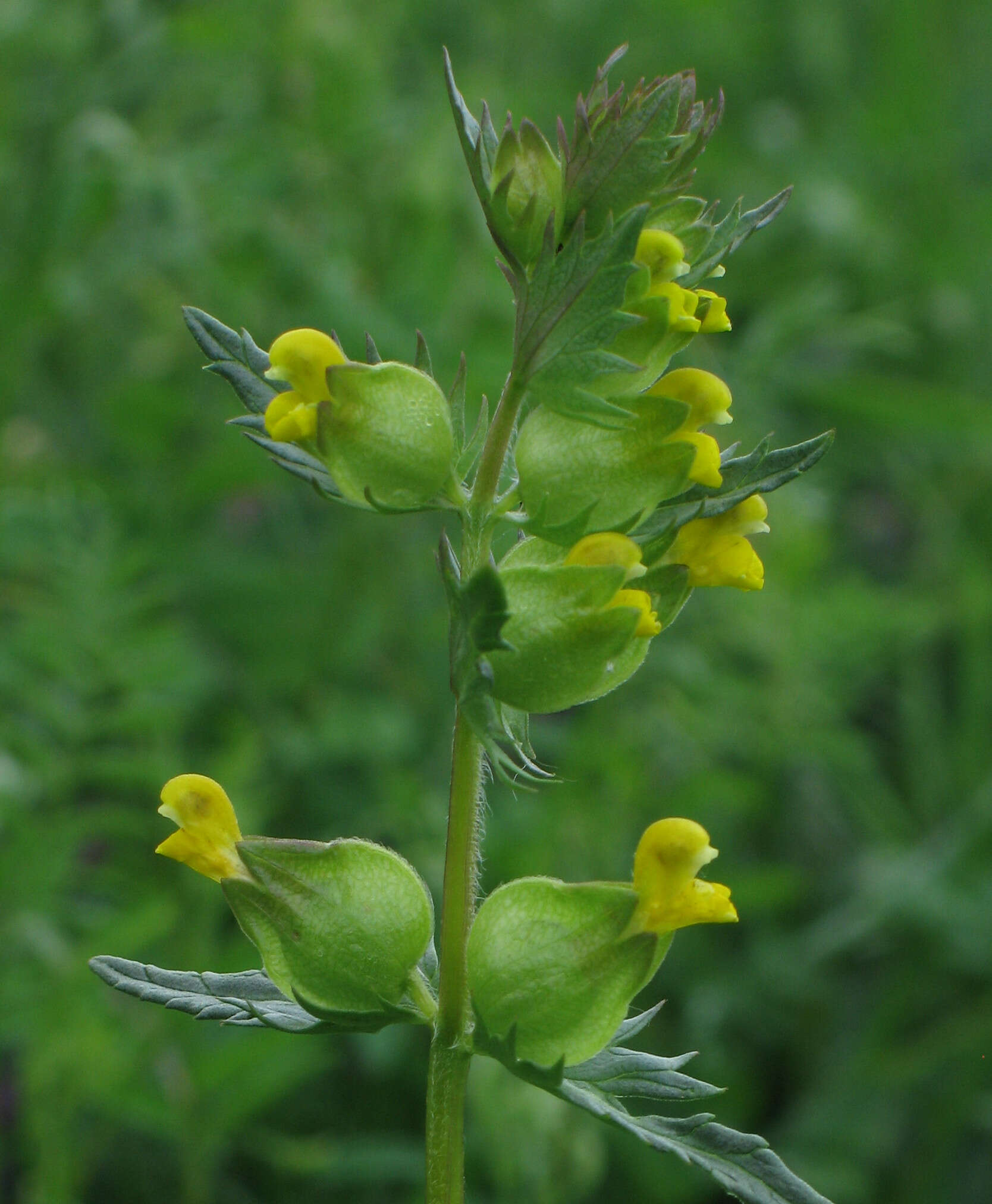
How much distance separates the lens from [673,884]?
1237mm

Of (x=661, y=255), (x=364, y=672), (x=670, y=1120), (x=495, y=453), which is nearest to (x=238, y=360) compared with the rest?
(x=495, y=453)

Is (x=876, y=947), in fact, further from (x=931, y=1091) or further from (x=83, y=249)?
(x=83, y=249)

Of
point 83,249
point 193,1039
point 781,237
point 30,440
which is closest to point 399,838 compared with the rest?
point 193,1039

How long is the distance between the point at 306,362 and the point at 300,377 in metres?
0.02

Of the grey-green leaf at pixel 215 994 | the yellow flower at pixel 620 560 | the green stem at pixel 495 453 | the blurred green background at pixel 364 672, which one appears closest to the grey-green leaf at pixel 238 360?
the green stem at pixel 495 453

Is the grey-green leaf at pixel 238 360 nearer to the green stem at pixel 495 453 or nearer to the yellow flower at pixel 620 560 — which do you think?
the green stem at pixel 495 453

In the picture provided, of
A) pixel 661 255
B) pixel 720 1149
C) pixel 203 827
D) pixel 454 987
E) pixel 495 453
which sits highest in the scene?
pixel 661 255

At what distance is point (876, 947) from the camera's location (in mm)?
3283

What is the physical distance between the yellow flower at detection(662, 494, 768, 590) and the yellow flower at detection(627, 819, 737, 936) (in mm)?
247

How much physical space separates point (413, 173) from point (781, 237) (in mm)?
1593

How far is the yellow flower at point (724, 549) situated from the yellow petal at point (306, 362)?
0.38 m

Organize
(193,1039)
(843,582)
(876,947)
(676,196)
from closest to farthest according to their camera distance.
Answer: (676,196) < (193,1039) < (876,947) < (843,582)

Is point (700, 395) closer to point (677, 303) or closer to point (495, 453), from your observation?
point (677, 303)

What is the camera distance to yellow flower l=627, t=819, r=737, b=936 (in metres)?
1.24
